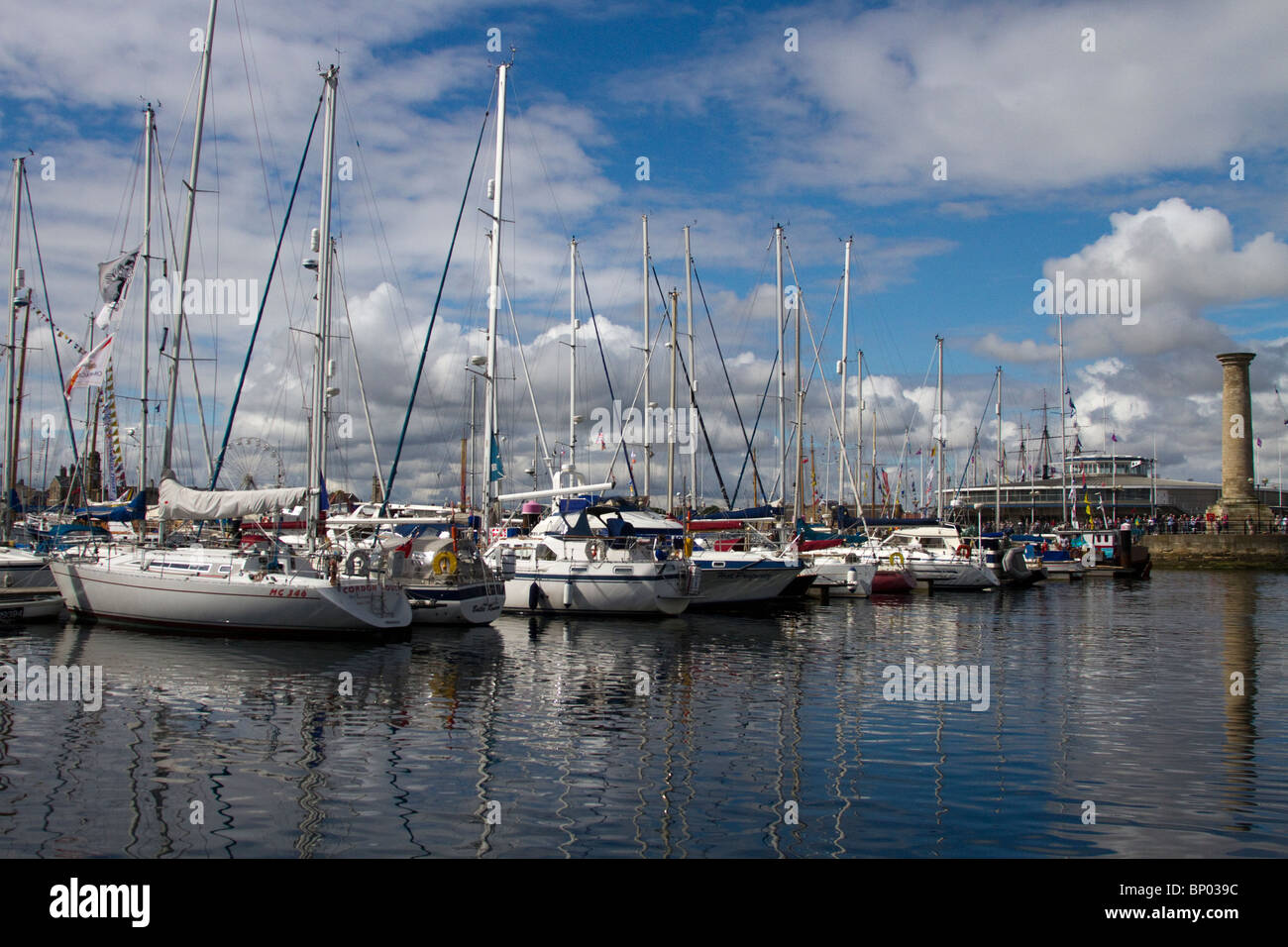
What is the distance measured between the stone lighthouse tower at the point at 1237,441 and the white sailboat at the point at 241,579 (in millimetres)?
86117

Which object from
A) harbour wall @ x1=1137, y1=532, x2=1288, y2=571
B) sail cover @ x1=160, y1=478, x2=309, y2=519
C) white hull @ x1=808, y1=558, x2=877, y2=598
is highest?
sail cover @ x1=160, y1=478, x2=309, y2=519

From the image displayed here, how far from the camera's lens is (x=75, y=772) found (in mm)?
11984

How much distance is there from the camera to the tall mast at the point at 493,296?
3428 cm

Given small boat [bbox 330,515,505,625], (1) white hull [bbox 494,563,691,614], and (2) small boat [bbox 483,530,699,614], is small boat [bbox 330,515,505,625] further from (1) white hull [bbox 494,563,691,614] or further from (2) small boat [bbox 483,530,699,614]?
(1) white hull [bbox 494,563,691,614]

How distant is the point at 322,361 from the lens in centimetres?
2752

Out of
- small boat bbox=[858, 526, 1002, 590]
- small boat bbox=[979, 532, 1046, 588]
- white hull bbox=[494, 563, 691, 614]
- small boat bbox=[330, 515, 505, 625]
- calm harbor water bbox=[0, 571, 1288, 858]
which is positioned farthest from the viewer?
small boat bbox=[979, 532, 1046, 588]

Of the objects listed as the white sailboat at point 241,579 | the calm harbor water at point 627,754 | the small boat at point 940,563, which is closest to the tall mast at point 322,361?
the white sailboat at point 241,579

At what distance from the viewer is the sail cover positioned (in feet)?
87.7

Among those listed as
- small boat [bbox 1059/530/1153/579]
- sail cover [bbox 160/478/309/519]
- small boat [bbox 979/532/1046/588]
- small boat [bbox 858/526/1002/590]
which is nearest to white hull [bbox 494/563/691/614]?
sail cover [bbox 160/478/309/519]

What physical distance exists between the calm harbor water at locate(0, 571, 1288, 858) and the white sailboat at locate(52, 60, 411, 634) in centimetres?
83

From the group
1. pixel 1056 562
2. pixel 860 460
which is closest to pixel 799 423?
pixel 860 460

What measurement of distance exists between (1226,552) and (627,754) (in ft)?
272

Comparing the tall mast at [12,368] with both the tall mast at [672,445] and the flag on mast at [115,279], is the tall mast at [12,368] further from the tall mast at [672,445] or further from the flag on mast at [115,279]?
the tall mast at [672,445]
